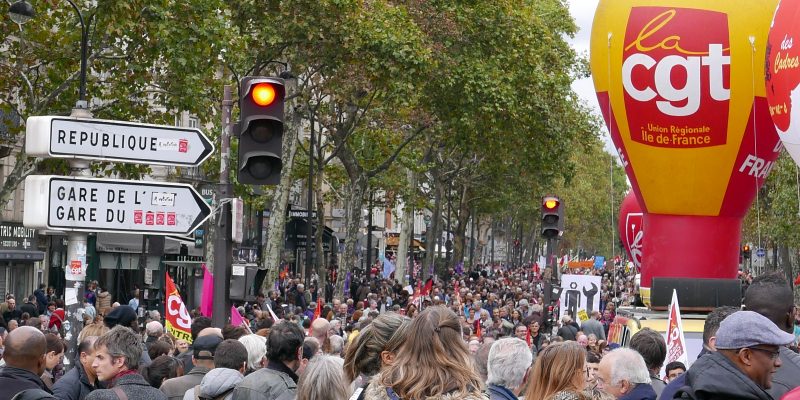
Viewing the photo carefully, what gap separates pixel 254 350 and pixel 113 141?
2041 mm

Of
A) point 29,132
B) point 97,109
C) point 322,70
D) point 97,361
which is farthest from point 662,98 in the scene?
point 322,70

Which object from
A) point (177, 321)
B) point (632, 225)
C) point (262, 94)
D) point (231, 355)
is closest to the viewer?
point (231, 355)

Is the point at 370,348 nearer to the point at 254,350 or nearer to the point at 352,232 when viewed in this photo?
the point at 254,350

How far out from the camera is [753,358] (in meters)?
5.89

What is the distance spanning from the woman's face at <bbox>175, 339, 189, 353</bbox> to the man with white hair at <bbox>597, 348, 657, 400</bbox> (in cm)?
647

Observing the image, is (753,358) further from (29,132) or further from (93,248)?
(93,248)

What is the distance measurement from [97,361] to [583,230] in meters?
108

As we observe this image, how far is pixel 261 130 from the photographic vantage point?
10.7 metres

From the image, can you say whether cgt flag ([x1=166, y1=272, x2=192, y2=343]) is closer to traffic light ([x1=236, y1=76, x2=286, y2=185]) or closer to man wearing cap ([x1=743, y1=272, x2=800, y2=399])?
traffic light ([x1=236, y1=76, x2=286, y2=185])

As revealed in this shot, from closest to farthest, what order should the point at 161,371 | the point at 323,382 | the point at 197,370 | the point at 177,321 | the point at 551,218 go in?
the point at 323,382, the point at 197,370, the point at 161,371, the point at 177,321, the point at 551,218

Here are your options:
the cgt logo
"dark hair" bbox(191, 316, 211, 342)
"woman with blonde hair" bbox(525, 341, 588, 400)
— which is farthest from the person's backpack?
the cgt logo

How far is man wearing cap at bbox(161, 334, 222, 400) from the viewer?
28.6ft

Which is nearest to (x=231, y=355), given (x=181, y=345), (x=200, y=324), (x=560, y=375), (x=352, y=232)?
(x=560, y=375)

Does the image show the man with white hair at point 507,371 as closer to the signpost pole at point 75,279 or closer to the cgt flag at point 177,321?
the signpost pole at point 75,279
